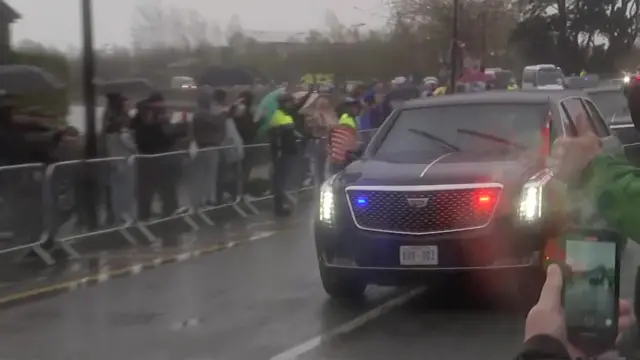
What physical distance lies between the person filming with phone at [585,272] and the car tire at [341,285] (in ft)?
21.6

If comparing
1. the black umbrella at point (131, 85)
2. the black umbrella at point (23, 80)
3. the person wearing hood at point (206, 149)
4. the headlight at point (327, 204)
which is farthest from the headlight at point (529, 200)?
the black umbrella at point (131, 85)

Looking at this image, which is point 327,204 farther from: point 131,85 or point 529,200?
point 131,85

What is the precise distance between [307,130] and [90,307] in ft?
28.9

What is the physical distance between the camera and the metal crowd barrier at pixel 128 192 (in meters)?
11.9

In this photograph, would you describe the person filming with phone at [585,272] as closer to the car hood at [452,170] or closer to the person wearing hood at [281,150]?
the car hood at [452,170]

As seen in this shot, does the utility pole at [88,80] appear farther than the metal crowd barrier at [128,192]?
Yes

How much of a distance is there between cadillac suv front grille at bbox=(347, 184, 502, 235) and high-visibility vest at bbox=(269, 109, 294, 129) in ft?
24.5

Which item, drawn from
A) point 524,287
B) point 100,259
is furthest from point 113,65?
point 524,287

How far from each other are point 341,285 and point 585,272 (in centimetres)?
713

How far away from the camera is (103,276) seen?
11562mm

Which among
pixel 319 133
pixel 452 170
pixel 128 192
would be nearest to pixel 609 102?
pixel 319 133

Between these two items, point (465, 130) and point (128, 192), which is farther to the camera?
point (128, 192)

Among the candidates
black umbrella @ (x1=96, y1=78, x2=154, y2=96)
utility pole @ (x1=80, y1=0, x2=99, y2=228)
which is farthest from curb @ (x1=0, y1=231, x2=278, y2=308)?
black umbrella @ (x1=96, y1=78, x2=154, y2=96)

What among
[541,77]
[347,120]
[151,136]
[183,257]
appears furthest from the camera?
[541,77]
